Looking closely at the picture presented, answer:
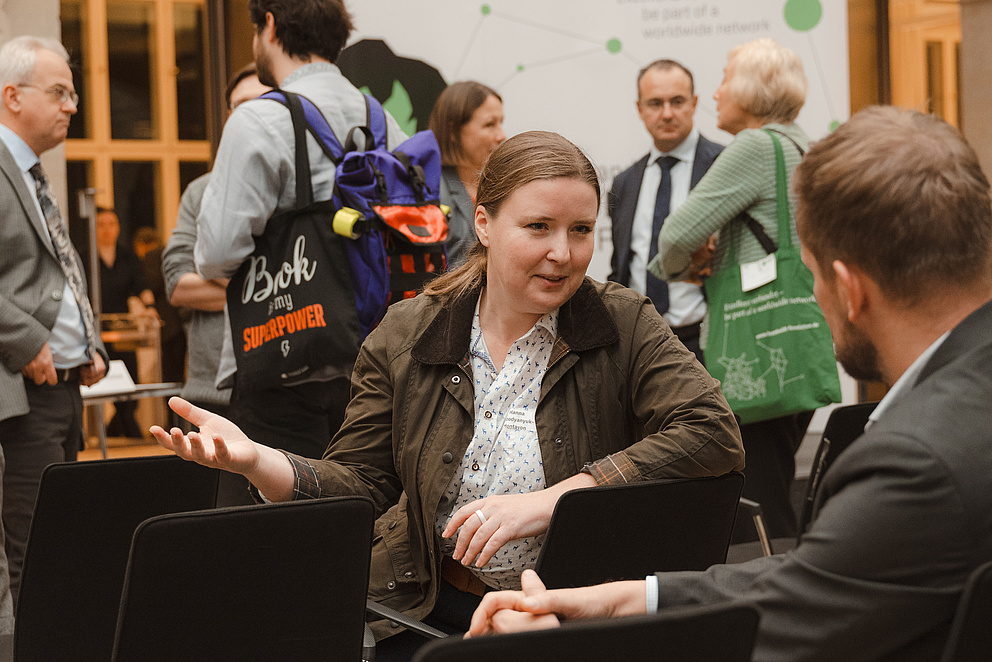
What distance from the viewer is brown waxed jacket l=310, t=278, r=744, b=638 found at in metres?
1.94

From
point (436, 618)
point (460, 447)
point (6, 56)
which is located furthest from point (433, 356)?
point (6, 56)

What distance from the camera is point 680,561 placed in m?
1.74

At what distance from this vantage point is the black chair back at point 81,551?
1.76 m

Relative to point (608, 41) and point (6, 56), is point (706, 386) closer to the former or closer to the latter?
point (6, 56)

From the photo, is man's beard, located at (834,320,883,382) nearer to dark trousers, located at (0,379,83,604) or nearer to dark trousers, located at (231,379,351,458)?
dark trousers, located at (231,379,351,458)

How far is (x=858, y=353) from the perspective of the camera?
3.97 feet

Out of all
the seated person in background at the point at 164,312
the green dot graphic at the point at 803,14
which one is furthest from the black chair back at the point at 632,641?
the seated person in background at the point at 164,312

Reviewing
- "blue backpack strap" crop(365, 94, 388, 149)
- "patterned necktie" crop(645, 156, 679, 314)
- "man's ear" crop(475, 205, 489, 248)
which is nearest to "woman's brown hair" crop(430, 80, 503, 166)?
"patterned necktie" crop(645, 156, 679, 314)

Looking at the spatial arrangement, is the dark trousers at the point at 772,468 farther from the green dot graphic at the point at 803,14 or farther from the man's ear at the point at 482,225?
the green dot graphic at the point at 803,14

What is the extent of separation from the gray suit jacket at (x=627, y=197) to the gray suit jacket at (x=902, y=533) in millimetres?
2789

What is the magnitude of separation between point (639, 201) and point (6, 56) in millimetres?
2238

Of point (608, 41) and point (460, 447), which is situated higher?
point (608, 41)

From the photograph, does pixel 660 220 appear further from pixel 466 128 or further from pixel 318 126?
pixel 318 126

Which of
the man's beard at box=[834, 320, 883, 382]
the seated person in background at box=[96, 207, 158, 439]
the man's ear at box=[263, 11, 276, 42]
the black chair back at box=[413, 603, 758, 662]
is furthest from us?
the seated person in background at box=[96, 207, 158, 439]
